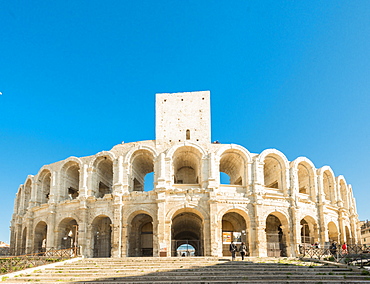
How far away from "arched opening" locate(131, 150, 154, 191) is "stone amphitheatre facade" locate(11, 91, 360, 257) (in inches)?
4.3

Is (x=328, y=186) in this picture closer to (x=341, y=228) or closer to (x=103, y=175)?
(x=341, y=228)

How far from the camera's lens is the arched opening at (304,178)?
34.9 meters

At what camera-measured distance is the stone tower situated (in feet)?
116

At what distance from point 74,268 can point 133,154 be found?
1296 cm

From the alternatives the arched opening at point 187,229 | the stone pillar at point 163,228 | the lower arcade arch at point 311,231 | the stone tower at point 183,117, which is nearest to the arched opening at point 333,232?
the lower arcade arch at point 311,231

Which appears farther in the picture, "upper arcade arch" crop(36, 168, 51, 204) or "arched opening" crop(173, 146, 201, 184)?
"upper arcade arch" crop(36, 168, 51, 204)

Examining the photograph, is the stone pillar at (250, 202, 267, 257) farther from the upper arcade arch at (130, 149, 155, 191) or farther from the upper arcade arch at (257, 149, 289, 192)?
the upper arcade arch at (130, 149, 155, 191)

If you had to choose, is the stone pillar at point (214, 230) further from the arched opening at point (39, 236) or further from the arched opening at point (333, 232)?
the arched opening at point (39, 236)

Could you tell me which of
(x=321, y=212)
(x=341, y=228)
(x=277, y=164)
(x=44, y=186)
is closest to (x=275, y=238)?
(x=321, y=212)

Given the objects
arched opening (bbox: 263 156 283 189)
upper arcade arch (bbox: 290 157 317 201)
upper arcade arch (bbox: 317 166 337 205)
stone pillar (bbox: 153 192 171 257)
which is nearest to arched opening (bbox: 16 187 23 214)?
stone pillar (bbox: 153 192 171 257)

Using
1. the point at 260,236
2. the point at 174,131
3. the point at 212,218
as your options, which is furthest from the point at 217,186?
the point at 174,131

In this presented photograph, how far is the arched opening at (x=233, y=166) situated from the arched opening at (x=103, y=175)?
36.3 feet

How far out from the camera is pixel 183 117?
36.1 metres

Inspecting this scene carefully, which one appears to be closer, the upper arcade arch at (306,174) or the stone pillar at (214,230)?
the stone pillar at (214,230)
